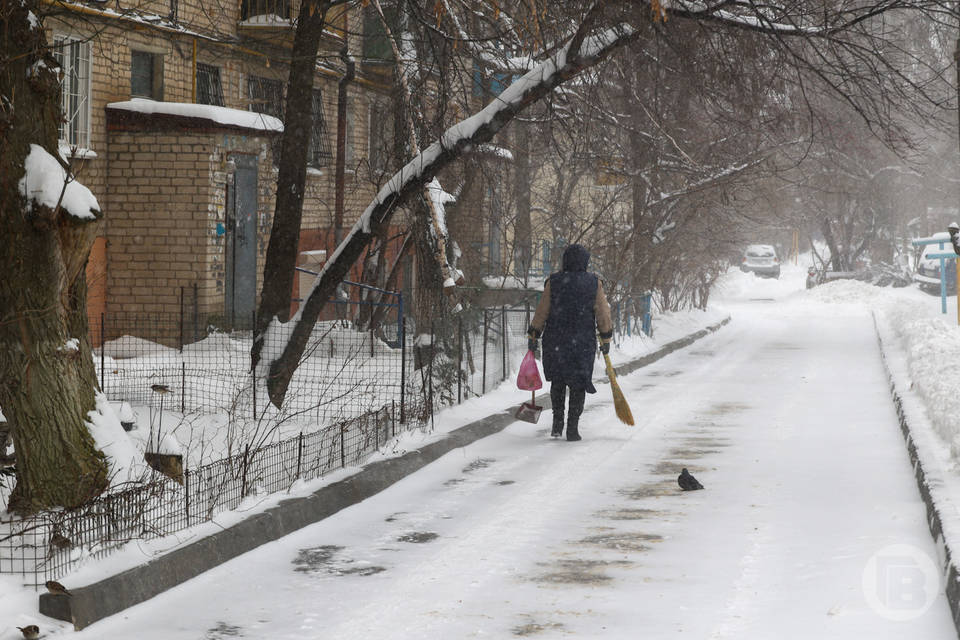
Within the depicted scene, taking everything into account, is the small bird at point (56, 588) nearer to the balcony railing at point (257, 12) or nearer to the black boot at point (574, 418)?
the black boot at point (574, 418)

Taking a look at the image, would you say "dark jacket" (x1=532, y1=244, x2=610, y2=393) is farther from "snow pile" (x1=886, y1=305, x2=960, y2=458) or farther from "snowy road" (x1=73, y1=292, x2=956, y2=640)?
"snow pile" (x1=886, y1=305, x2=960, y2=458)

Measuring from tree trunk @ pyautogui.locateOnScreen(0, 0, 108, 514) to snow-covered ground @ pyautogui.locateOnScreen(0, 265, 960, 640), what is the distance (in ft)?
3.32

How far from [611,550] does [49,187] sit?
142 inches

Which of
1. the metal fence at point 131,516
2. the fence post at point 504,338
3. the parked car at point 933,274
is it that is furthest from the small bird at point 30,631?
the parked car at point 933,274

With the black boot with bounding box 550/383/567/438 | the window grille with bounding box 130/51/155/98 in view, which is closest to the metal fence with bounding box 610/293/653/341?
the window grille with bounding box 130/51/155/98

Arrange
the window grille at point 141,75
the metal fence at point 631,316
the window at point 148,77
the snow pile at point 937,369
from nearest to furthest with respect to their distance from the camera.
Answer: the snow pile at point 937,369 < the window grille at point 141,75 < the window at point 148,77 < the metal fence at point 631,316

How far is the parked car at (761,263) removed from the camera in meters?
70.0

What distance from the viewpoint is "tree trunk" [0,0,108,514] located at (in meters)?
6.54

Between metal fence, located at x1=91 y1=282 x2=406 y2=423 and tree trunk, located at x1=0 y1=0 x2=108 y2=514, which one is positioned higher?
tree trunk, located at x1=0 y1=0 x2=108 y2=514

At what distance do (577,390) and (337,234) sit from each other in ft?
32.3

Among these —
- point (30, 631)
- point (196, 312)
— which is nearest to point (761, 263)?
point (196, 312)

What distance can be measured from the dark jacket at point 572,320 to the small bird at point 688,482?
288cm

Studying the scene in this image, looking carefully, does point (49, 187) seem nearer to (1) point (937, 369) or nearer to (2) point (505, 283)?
(1) point (937, 369)

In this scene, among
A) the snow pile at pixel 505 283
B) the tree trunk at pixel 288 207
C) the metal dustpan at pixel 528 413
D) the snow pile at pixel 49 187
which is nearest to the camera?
the snow pile at pixel 49 187
